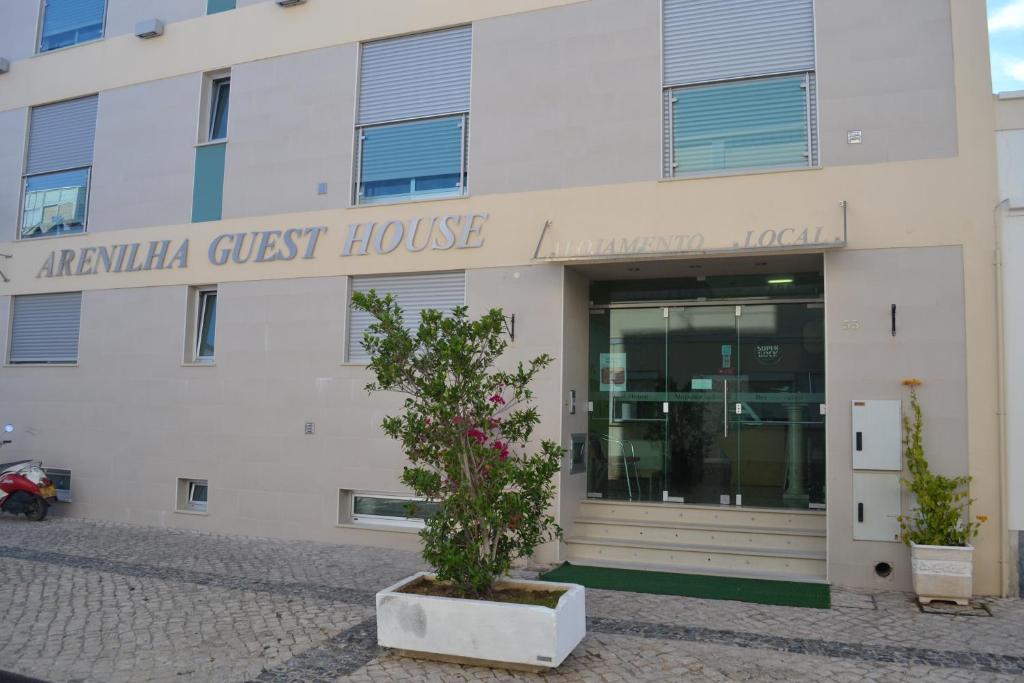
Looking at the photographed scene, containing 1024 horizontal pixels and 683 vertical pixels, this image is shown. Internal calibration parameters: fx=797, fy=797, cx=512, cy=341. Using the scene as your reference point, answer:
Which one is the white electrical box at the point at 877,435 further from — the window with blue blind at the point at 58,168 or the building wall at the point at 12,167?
the building wall at the point at 12,167

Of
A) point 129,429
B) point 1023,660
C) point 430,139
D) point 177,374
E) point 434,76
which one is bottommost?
point 1023,660

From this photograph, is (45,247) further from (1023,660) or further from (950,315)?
(1023,660)

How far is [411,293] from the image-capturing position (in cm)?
1000

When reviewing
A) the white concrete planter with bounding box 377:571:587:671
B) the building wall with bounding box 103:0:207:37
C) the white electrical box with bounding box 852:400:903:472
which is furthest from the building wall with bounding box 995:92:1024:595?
the building wall with bounding box 103:0:207:37

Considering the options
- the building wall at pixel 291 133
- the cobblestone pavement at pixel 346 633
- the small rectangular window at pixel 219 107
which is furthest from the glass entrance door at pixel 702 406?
the small rectangular window at pixel 219 107

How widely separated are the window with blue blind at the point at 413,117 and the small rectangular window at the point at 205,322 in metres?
2.83

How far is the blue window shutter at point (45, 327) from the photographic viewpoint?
479 inches

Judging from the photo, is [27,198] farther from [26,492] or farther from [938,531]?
[938,531]

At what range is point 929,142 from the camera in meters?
7.80

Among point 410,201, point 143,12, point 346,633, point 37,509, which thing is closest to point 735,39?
point 410,201

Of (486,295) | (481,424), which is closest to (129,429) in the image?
(486,295)

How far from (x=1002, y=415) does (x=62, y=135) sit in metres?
13.4

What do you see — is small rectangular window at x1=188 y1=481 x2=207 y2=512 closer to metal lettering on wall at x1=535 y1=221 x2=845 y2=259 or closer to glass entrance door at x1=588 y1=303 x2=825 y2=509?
glass entrance door at x1=588 y1=303 x2=825 y2=509

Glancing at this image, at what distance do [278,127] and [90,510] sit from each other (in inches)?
241
